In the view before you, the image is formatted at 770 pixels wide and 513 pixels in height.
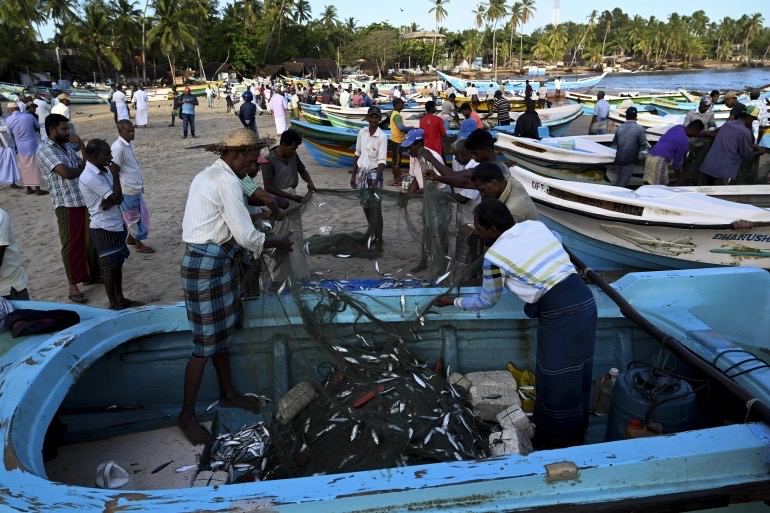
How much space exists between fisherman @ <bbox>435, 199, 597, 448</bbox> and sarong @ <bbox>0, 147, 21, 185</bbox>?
12.9 meters

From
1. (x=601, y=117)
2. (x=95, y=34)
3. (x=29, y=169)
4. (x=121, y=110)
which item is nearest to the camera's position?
(x=29, y=169)

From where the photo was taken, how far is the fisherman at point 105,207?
5.45m

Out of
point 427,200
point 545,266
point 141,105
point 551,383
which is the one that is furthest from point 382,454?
point 141,105

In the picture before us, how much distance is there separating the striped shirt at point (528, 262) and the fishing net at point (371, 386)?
826 millimetres

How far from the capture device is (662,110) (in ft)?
73.1

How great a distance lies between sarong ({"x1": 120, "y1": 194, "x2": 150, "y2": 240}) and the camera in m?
7.01

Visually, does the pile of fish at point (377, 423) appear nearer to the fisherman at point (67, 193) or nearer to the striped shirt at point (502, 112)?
the fisherman at point (67, 193)

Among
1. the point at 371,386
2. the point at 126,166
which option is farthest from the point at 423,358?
the point at 126,166

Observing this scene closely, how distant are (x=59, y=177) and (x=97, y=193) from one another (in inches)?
33.5

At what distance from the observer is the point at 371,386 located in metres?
3.47

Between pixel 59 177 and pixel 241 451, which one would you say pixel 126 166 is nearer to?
pixel 59 177

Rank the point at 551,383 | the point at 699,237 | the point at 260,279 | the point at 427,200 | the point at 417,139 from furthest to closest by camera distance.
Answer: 1. the point at 417,139
2. the point at 699,237
3. the point at 427,200
4. the point at 260,279
5. the point at 551,383

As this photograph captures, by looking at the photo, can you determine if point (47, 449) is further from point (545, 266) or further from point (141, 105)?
point (141, 105)

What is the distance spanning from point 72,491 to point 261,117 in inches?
1123
